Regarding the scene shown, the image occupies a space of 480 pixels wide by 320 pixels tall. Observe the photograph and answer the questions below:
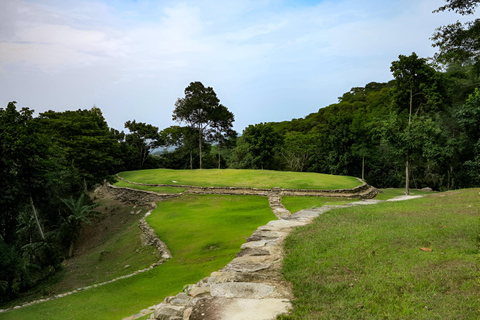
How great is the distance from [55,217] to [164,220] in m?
8.71

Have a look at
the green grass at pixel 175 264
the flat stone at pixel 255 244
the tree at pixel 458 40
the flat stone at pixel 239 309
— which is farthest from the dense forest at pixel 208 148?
the flat stone at pixel 239 309

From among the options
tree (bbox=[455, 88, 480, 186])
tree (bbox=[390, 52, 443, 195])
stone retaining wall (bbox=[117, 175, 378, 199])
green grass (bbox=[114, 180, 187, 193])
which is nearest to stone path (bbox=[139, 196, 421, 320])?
stone retaining wall (bbox=[117, 175, 378, 199])

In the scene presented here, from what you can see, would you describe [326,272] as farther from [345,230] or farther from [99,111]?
[99,111]

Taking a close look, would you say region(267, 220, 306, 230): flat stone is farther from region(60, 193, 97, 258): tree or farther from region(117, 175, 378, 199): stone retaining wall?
region(60, 193, 97, 258): tree

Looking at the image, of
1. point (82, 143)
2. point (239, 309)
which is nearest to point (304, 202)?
point (239, 309)

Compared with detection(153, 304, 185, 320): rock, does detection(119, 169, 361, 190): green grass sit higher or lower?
higher

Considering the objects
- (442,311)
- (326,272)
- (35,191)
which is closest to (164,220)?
(35,191)

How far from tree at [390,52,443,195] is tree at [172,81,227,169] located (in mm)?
23563

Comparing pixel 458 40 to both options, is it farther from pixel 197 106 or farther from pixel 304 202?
pixel 197 106

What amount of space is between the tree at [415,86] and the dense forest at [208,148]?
71 mm

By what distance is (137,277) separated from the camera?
9.02 m

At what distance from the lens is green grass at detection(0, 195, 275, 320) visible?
722cm

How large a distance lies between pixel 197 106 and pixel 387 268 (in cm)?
3633

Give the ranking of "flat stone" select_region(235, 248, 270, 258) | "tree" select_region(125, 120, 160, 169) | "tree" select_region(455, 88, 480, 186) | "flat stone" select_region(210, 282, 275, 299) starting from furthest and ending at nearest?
"tree" select_region(125, 120, 160, 169) → "tree" select_region(455, 88, 480, 186) → "flat stone" select_region(235, 248, 270, 258) → "flat stone" select_region(210, 282, 275, 299)
